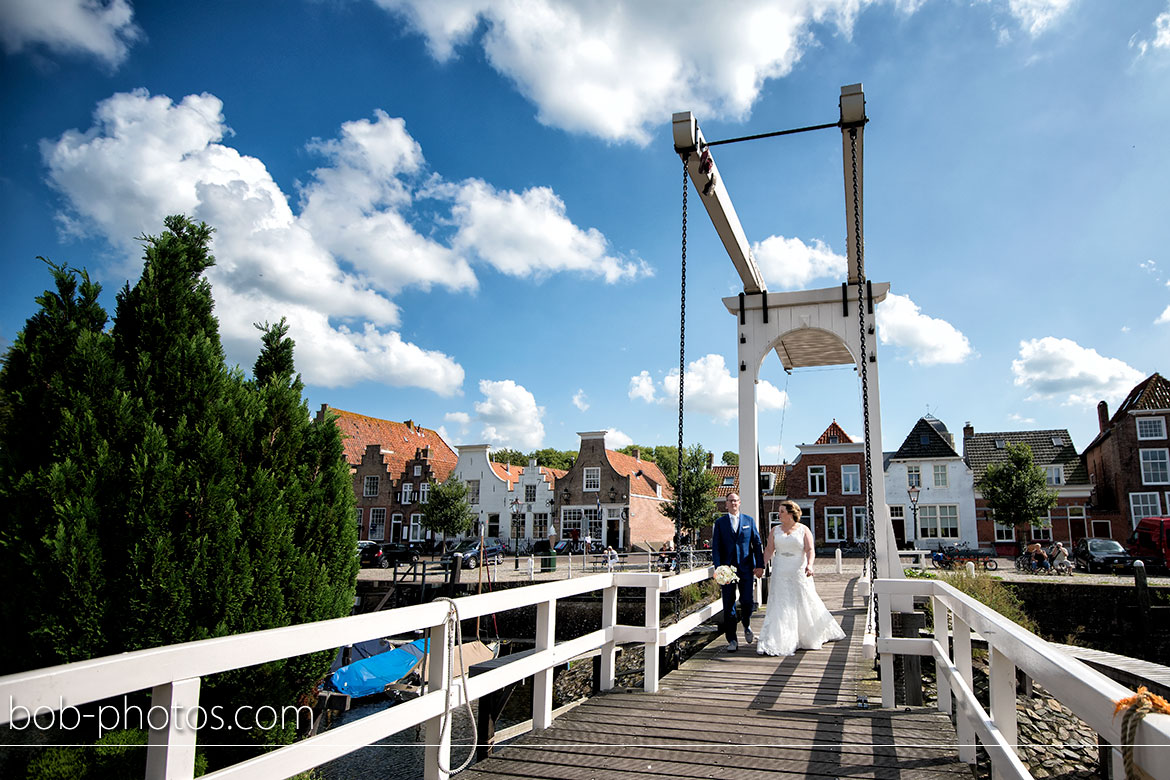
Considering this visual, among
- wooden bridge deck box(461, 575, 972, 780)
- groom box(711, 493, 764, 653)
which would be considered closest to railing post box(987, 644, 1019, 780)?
wooden bridge deck box(461, 575, 972, 780)

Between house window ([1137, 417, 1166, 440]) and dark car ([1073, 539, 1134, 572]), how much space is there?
1226 cm

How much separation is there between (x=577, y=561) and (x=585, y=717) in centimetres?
2488

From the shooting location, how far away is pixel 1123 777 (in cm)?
160

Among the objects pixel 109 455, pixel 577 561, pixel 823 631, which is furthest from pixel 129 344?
pixel 577 561

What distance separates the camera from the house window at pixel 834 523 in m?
36.5

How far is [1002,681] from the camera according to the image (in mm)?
2682

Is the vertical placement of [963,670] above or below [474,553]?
above

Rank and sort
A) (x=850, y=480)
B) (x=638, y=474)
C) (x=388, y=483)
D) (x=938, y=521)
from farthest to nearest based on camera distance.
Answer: (x=388, y=483) → (x=638, y=474) → (x=850, y=480) → (x=938, y=521)

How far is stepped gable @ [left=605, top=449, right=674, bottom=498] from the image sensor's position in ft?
124

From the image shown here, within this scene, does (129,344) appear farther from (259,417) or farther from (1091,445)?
(1091,445)

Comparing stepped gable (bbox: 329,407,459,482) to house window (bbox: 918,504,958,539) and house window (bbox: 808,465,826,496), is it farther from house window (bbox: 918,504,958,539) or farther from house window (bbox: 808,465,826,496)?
house window (bbox: 918,504,958,539)

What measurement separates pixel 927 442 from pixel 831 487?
5500 millimetres

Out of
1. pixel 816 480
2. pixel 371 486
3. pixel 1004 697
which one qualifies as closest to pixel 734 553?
pixel 1004 697

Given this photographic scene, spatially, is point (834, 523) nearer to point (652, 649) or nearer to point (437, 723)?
point (652, 649)
